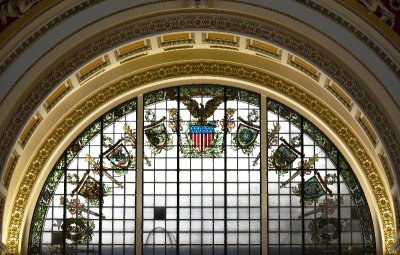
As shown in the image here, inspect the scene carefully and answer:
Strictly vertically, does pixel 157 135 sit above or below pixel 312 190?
above

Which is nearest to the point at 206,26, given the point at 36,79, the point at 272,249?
the point at 36,79

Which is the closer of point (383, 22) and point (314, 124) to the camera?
point (383, 22)

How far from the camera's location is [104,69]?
38000 mm

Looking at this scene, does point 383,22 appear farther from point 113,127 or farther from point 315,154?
point 113,127

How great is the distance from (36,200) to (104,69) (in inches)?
197

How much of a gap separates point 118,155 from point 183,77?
3091 millimetres

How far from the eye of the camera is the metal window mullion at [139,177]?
132ft

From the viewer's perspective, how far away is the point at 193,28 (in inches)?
1427

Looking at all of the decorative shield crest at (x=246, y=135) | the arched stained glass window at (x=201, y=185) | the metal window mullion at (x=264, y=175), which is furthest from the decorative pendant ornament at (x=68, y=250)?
the decorative shield crest at (x=246, y=135)

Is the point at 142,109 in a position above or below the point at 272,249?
above

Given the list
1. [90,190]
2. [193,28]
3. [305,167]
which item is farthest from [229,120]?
[193,28]

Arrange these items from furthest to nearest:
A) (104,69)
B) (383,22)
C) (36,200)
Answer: (36,200) < (104,69) < (383,22)

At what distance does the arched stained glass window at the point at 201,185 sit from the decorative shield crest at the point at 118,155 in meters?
0.03

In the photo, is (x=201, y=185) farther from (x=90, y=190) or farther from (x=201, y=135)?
(x=90, y=190)
